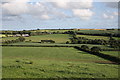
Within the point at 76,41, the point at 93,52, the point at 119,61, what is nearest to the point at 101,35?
the point at 76,41

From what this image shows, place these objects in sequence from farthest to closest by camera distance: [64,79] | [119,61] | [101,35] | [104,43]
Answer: [101,35]
[104,43]
[119,61]
[64,79]

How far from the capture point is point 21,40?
10812 centimetres

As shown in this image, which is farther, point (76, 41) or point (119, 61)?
point (76, 41)

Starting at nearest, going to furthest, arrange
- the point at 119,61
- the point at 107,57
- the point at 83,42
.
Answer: the point at 119,61 → the point at 107,57 → the point at 83,42

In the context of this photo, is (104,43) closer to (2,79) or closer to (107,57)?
(107,57)

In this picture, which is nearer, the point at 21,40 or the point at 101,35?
the point at 21,40

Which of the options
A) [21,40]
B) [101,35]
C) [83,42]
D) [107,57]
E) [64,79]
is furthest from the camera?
[101,35]

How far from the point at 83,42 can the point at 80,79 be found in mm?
77768

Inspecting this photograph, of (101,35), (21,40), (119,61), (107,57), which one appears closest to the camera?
(119,61)

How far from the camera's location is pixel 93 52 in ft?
191

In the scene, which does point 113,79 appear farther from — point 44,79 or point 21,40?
point 21,40

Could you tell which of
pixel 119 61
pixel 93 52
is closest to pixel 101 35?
pixel 93 52

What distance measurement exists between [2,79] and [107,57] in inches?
1328

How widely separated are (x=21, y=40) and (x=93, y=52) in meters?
60.6
